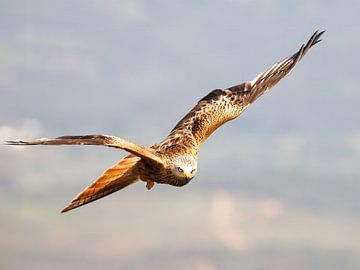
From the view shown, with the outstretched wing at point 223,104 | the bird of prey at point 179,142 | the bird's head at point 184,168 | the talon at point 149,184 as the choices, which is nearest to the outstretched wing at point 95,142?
the bird of prey at point 179,142

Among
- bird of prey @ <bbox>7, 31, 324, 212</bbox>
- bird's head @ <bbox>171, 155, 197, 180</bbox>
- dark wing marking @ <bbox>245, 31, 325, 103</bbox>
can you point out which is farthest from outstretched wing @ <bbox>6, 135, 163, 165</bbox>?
dark wing marking @ <bbox>245, 31, 325, 103</bbox>

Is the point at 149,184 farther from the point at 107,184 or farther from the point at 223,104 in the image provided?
the point at 223,104

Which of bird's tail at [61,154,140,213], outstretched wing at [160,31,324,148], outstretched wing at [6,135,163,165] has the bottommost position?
outstretched wing at [6,135,163,165]

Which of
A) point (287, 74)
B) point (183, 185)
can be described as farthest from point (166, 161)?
point (287, 74)

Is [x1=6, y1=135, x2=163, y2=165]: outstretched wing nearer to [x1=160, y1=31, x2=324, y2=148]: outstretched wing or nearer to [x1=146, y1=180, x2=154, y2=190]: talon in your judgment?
[x1=146, y1=180, x2=154, y2=190]: talon

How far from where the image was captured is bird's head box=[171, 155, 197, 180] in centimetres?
1742

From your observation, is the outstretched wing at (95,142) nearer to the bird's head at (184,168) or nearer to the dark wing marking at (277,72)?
the bird's head at (184,168)

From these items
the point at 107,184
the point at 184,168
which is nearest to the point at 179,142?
the point at 184,168

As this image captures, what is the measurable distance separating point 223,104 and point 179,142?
2.79 metres

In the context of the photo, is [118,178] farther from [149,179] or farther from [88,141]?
[88,141]

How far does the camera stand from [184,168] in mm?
17453

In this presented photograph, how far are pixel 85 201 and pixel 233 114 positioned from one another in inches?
170

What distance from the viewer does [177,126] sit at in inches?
795

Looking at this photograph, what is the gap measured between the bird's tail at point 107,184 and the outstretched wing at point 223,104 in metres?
1.10
